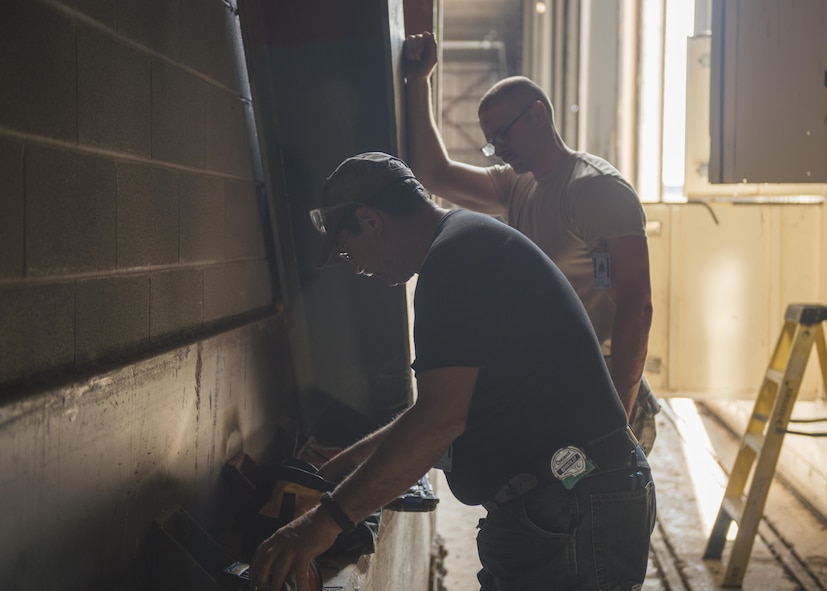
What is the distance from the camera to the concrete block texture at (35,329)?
1487 mm

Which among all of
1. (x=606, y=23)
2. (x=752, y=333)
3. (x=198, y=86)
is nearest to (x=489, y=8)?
(x=606, y=23)

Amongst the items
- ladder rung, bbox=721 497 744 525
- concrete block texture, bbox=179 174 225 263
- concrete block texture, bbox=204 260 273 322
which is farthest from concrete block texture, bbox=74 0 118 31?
ladder rung, bbox=721 497 744 525

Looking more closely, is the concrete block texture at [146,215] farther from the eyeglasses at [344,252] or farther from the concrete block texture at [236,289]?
the eyeglasses at [344,252]

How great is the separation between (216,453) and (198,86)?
111cm

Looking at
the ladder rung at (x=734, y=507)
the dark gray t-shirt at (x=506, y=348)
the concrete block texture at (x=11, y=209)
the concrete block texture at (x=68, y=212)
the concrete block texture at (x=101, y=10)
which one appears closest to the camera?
the concrete block texture at (x=11, y=209)

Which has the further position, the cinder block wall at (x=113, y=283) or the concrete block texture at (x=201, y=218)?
the concrete block texture at (x=201, y=218)

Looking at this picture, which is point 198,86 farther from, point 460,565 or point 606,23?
point 606,23

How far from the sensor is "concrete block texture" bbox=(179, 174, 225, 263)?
7.84 feet

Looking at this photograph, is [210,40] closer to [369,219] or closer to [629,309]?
[369,219]

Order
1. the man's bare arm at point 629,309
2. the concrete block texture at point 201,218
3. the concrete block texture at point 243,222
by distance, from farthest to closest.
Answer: the man's bare arm at point 629,309, the concrete block texture at point 243,222, the concrete block texture at point 201,218

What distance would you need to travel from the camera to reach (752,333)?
6.13 meters

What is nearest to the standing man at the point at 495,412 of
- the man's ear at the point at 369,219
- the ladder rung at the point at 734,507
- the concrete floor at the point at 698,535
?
the man's ear at the point at 369,219

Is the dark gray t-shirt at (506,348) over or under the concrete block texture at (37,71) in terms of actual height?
under

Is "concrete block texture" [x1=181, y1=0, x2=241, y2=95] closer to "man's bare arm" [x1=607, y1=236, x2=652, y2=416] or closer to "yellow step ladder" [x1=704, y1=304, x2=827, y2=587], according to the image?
"man's bare arm" [x1=607, y1=236, x2=652, y2=416]
